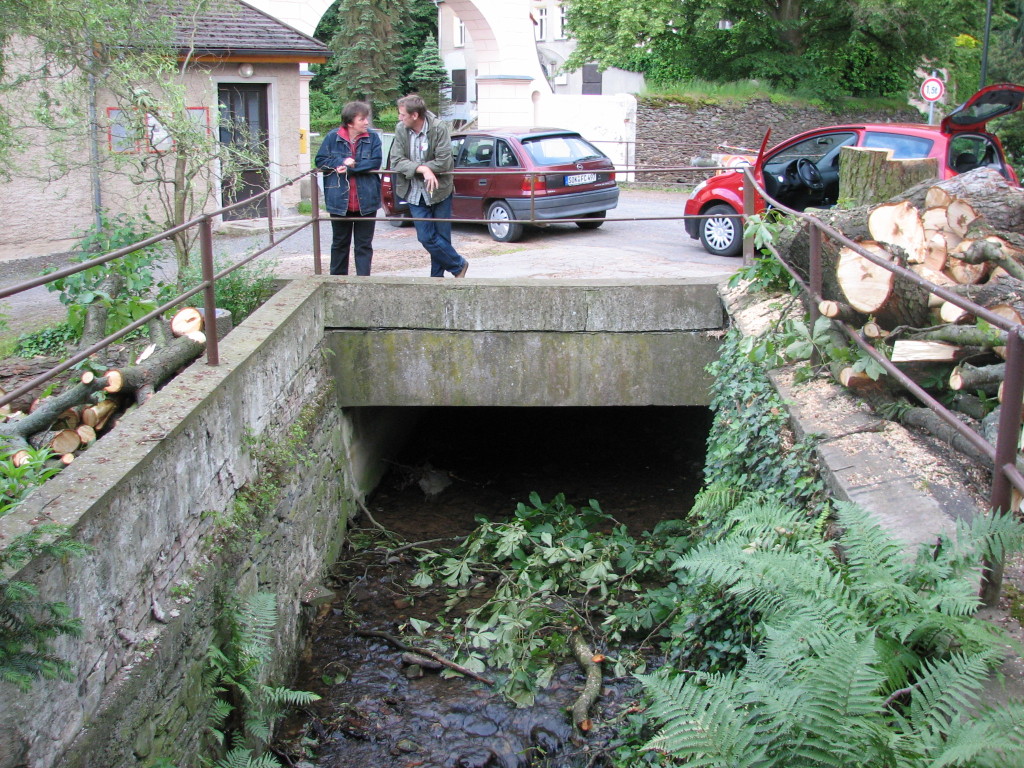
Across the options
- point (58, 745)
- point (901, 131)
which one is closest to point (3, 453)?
point (58, 745)

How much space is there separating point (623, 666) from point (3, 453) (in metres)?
3.54

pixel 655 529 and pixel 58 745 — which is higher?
pixel 58 745

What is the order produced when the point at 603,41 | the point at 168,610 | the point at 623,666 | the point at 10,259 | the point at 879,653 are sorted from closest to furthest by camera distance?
the point at 879,653 → the point at 168,610 → the point at 623,666 → the point at 10,259 → the point at 603,41

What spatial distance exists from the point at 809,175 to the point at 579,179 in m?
3.33

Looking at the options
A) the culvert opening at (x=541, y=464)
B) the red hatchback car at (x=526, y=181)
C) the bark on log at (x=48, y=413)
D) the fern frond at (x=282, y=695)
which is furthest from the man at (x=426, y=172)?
the fern frond at (x=282, y=695)

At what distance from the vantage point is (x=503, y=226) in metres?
12.5

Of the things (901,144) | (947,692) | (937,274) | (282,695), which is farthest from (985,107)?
(282,695)

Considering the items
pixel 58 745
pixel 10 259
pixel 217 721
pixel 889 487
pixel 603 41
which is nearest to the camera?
pixel 58 745

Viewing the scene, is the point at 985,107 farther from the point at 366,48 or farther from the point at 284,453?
the point at 366,48

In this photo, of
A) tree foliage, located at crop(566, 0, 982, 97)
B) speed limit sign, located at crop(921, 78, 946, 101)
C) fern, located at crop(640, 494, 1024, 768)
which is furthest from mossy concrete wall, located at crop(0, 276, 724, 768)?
tree foliage, located at crop(566, 0, 982, 97)

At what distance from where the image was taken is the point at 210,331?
525 centimetres

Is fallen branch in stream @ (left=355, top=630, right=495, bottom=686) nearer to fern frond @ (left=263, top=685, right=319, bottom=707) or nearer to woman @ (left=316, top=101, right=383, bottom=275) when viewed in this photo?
fern frond @ (left=263, top=685, right=319, bottom=707)

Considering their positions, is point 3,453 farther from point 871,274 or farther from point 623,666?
point 871,274

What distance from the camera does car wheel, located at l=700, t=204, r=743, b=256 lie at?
10.9 meters
